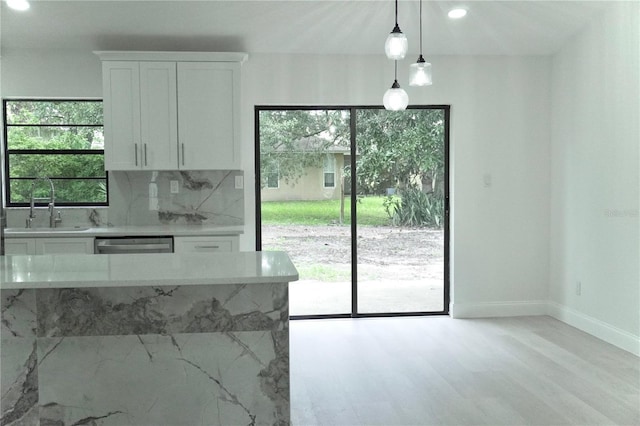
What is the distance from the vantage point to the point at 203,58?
466cm

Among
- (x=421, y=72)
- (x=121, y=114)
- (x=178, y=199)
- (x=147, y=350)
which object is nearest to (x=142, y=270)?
(x=147, y=350)

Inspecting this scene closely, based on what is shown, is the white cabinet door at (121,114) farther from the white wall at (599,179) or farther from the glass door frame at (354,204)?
the white wall at (599,179)

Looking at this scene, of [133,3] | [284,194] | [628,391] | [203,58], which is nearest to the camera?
[628,391]

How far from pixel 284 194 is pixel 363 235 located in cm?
84

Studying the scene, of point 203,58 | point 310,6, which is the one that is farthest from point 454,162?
point 203,58

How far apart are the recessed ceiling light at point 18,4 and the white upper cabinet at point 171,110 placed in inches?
24.3

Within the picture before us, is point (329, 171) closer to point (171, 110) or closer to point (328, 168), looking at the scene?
point (328, 168)

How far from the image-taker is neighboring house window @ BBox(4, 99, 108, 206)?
4.95 meters

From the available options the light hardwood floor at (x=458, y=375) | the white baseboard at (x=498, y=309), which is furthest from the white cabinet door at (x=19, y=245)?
the white baseboard at (x=498, y=309)

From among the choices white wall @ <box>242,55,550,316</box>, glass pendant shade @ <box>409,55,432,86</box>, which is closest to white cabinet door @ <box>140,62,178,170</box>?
white wall @ <box>242,55,550,316</box>

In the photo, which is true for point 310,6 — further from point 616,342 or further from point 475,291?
point 616,342

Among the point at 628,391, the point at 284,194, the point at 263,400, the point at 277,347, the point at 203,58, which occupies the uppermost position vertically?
the point at 203,58

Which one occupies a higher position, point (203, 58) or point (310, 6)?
point (310, 6)

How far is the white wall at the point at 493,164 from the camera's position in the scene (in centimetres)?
520
